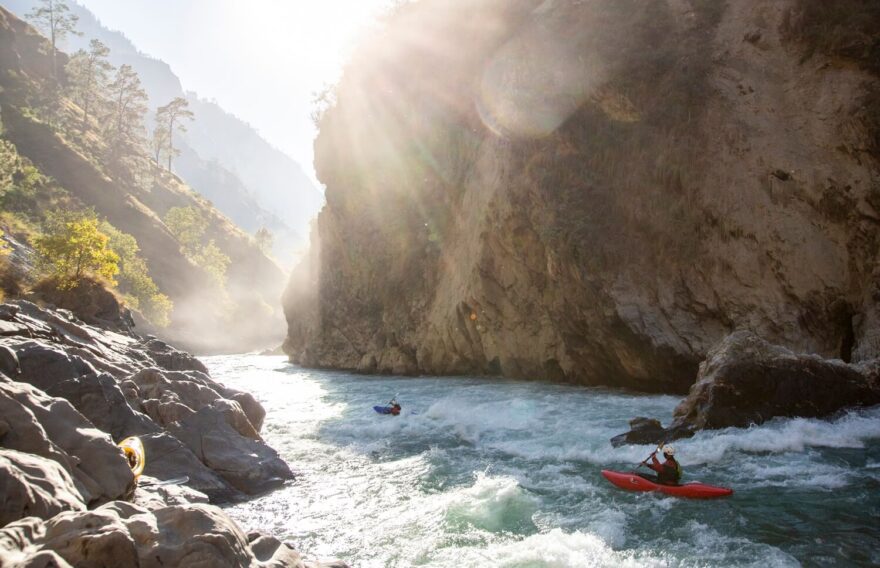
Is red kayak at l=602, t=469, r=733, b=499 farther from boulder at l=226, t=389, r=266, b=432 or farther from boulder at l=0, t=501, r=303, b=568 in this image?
boulder at l=226, t=389, r=266, b=432

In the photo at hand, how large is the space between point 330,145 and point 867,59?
31.5 metres

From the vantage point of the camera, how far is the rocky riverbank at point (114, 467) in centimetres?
506

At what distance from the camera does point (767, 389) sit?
46.7 ft

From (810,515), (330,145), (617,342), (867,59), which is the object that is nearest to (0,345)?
(810,515)

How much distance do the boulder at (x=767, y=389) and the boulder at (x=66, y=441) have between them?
1218 centimetres

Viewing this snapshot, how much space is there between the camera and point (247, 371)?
38.6m

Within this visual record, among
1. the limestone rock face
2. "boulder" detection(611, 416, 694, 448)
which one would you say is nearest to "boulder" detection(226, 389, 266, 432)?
the limestone rock face

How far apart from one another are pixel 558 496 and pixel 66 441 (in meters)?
7.86

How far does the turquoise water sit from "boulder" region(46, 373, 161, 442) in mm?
2585

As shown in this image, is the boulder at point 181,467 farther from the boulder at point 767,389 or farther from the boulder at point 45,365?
the boulder at point 767,389

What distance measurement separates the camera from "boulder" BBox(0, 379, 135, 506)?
22.6ft

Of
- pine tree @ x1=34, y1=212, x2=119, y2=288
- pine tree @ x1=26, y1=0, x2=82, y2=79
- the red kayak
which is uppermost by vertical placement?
pine tree @ x1=26, y1=0, x2=82, y2=79

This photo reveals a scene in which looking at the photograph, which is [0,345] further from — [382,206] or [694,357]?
[382,206]

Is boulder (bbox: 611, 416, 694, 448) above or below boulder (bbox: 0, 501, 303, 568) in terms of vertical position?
below
